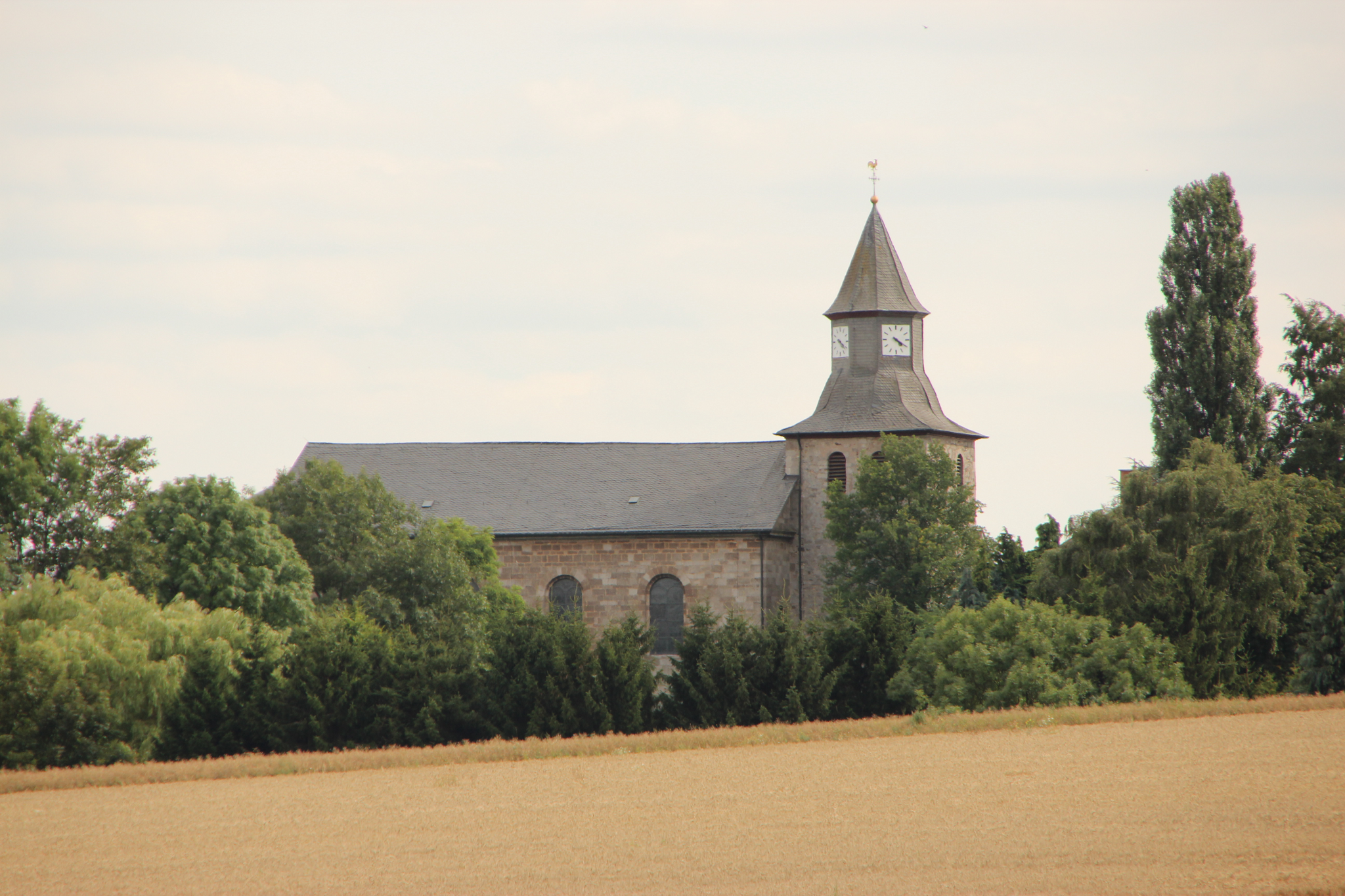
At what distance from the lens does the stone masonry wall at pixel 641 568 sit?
52938mm

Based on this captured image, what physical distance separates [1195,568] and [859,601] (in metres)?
9.38

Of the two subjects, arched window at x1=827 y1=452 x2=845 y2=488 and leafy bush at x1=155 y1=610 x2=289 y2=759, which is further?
arched window at x1=827 y1=452 x2=845 y2=488

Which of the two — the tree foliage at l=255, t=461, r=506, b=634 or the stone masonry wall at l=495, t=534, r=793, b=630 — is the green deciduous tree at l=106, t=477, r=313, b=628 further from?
the stone masonry wall at l=495, t=534, r=793, b=630

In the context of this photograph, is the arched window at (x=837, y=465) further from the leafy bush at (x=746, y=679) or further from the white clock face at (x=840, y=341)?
the leafy bush at (x=746, y=679)

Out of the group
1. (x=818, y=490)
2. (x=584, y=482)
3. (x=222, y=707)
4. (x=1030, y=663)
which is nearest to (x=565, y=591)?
(x=584, y=482)

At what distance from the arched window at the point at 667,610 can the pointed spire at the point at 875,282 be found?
10385 millimetres

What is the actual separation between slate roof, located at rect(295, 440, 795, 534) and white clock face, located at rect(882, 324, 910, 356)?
5010mm

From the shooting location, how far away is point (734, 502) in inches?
2143

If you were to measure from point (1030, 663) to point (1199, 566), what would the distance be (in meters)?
8.92

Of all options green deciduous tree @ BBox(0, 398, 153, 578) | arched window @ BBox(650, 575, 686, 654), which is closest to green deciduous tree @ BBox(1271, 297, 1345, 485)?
arched window @ BBox(650, 575, 686, 654)

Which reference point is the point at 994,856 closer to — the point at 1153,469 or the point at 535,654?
the point at 535,654

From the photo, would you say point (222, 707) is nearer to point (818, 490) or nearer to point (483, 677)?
point (483, 677)

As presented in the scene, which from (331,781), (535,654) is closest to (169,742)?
(535,654)

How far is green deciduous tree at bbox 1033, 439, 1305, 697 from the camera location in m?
43.8
